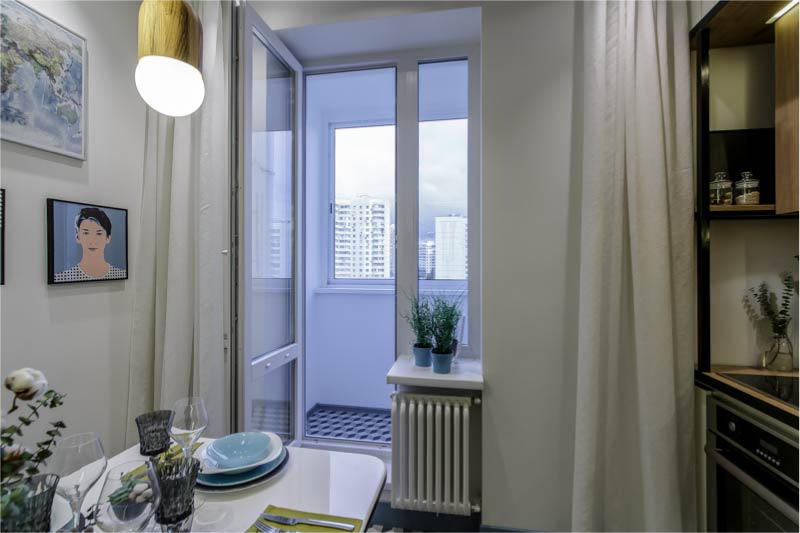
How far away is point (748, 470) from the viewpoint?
1259 millimetres

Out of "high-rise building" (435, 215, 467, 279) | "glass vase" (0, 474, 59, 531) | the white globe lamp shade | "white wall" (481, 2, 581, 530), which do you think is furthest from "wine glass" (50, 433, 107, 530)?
"high-rise building" (435, 215, 467, 279)

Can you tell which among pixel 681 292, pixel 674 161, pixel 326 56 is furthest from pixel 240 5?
pixel 681 292

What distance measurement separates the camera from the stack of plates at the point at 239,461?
37.5 inches

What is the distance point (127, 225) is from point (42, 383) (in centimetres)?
126

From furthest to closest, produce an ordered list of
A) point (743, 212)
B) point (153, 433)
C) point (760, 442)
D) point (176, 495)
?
1. point (743, 212)
2. point (760, 442)
3. point (153, 433)
4. point (176, 495)

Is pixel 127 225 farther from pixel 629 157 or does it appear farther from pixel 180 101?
pixel 629 157

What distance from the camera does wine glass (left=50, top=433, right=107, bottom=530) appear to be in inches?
29.5

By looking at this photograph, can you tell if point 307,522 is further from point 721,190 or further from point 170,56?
point 721,190

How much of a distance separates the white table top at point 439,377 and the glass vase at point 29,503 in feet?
4.25

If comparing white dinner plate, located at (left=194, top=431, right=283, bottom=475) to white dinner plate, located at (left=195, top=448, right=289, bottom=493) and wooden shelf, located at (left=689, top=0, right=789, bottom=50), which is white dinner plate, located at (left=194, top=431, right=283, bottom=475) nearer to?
white dinner plate, located at (left=195, top=448, right=289, bottom=493)

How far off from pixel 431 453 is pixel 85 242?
1.72 metres

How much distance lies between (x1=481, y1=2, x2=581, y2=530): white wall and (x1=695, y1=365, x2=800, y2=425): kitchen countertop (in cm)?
48

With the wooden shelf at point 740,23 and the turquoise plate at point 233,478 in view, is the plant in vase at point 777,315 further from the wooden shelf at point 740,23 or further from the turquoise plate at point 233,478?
the turquoise plate at point 233,478

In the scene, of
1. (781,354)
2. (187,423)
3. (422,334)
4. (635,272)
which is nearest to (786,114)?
(635,272)
